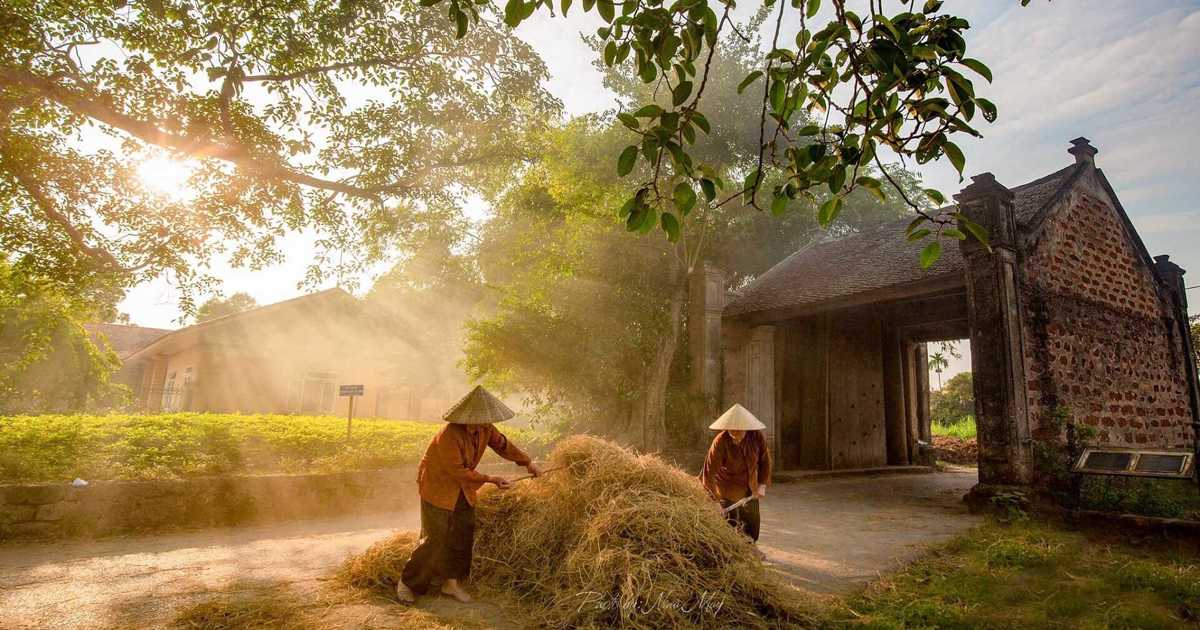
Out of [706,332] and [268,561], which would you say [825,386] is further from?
[268,561]

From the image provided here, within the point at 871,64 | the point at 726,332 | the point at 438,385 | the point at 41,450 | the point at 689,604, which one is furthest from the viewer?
the point at 438,385

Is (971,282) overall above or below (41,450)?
above

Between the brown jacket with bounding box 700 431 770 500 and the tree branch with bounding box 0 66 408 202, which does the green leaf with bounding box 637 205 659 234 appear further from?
the tree branch with bounding box 0 66 408 202

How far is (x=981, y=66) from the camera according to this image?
1.94m

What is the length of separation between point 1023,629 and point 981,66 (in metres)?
3.89

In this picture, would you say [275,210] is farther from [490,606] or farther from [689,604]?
[689,604]

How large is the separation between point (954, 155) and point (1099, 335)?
11104 mm

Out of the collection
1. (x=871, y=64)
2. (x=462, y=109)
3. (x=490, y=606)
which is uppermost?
(x=462, y=109)

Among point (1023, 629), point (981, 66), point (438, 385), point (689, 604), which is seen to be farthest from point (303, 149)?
point (438, 385)

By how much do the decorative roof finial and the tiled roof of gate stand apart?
56 cm

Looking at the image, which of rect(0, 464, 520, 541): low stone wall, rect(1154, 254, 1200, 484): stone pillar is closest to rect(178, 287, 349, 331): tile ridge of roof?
rect(0, 464, 520, 541): low stone wall

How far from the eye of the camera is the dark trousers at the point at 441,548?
173 inches

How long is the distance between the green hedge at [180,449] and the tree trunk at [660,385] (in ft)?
15.1

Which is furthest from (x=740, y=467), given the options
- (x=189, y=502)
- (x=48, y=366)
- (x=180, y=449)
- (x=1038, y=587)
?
(x=48, y=366)
